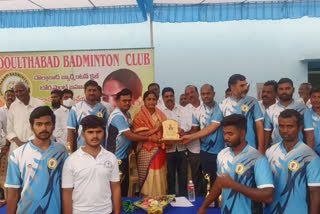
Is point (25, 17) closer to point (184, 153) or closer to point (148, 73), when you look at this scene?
point (148, 73)

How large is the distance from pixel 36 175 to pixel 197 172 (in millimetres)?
3087

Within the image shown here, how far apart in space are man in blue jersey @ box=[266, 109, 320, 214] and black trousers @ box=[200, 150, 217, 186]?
2.13m

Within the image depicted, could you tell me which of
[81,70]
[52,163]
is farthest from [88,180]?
[81,70]

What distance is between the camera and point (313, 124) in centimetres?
405

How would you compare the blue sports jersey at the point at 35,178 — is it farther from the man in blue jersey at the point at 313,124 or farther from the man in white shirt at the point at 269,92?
the man in white shirt at the point at 269,92

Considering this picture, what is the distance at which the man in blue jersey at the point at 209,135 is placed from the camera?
4723 mm

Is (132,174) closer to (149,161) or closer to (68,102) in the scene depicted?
(149,161)

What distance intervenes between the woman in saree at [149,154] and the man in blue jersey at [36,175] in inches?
85.0

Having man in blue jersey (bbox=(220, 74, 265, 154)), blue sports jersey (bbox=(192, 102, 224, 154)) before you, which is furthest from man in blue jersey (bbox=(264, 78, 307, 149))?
blue sports jersey (bbox=(192, 102, 224, 154))

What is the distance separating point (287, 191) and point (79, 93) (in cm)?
507

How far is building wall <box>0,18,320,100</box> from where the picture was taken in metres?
8.73

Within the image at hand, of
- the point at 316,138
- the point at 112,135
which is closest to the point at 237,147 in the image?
the point at 316,138

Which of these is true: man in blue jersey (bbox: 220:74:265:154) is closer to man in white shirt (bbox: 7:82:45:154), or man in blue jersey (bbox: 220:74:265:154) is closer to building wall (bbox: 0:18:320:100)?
man in white shirt (bbox: 7:82:45:154)

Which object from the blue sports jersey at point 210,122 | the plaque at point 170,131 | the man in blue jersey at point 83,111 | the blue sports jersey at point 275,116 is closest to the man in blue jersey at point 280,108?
the blue sports jersey at point 275,116
